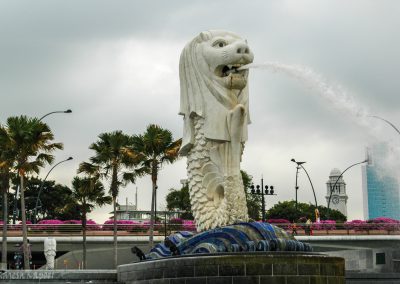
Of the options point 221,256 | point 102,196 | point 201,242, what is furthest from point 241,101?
point 102,196

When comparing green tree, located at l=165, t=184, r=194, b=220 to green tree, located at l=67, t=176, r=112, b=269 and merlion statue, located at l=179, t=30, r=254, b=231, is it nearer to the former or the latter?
green tree, located at l=67, t=176, r=112, b=269

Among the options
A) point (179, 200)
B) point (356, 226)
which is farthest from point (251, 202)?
point (356, 226)

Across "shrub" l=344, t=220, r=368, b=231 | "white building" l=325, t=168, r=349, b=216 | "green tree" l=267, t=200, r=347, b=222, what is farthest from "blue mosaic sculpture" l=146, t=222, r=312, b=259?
"white building" l=325, t=168, r=349, b=216

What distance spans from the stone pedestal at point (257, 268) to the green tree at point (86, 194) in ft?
81.4

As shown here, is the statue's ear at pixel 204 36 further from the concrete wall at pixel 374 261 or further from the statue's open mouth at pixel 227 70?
the concrete wall at pixel 374 261

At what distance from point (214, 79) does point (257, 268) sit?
8.26 metres

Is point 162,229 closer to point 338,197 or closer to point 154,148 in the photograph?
point 154,148

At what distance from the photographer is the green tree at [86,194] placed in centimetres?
4509

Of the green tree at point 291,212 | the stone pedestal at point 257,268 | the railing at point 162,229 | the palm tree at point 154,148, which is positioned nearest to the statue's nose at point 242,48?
the stone pedestal at point 257,268

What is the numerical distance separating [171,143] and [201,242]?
21195 millimetres

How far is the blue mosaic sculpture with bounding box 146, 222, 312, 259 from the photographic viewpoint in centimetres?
2048

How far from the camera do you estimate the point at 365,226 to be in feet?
175

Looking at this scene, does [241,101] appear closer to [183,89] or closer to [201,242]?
[183,89]

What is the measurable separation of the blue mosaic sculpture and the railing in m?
30.5
